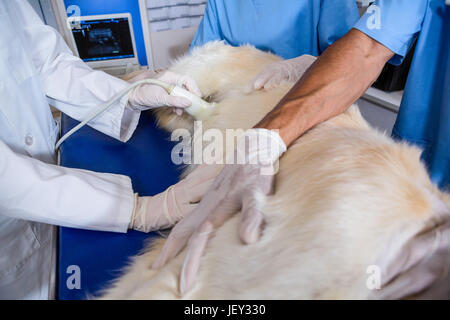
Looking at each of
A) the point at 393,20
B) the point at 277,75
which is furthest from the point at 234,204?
the point at 393,20

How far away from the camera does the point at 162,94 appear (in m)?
0.84

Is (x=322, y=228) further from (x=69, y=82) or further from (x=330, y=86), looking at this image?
(x=69, y=82)

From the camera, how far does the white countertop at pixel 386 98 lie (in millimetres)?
1548

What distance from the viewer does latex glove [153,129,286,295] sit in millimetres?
398

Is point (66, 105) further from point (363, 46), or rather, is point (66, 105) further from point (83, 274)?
point (363, 46)

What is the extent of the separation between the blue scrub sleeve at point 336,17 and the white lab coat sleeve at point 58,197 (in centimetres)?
97

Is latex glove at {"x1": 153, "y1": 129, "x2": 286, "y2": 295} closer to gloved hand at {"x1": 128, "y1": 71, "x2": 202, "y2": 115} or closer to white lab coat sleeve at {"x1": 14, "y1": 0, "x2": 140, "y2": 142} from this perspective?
gloved hand at {"x1": 128, "y1": 71, "x2": 202, "y2": 115}

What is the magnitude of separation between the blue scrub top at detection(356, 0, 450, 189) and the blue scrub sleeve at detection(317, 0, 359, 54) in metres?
0.41

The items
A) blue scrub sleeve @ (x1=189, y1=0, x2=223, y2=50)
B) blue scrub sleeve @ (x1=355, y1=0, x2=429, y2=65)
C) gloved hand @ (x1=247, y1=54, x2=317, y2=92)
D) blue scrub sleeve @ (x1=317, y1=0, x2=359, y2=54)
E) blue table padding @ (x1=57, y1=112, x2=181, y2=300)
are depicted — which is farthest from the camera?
blue scrub sleeve @ (x1=189, y1=0, x2=223, y2=50)

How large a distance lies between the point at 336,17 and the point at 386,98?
74 centimetres

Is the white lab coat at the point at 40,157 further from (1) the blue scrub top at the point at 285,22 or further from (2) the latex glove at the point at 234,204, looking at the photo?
(1) the blue scrub top at the point at 285,22

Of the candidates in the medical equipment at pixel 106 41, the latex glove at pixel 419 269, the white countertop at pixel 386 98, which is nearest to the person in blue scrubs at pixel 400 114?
→ the latex glove at pixel 419 269

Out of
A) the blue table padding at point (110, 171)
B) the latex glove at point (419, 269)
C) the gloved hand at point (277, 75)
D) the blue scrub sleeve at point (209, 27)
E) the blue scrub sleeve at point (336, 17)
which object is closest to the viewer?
the latex glove at point (419, 269)

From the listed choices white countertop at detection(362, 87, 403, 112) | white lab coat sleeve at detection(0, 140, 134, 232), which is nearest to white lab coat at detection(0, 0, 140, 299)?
white lab coat sleeve at detection(0, 140, 134, 232)
